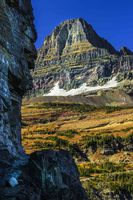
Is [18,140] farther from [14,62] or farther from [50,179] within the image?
[50,179]

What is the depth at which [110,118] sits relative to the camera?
19100 cm

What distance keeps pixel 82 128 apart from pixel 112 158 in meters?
62.2

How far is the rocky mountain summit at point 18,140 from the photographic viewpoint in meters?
22.1

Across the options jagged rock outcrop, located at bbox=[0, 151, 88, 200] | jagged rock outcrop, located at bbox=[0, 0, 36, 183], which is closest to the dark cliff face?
jagged rock outcrop, located at bbox=[0, 0, 36, 183]

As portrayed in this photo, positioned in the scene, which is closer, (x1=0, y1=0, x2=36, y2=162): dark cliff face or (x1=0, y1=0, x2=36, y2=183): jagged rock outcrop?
(x1=0, y1=0, x2=36, y2=183): jagged rock outcrop

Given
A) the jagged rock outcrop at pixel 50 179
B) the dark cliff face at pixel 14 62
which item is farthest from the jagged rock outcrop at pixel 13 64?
the jagged rock outcrop at pixel 50 179

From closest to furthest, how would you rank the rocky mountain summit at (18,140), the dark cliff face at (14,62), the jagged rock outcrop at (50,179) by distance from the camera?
the jagged rock outcrop at (50,179) < the rocky mountain summit at (18,140) < the dark cliff face at (14,62)

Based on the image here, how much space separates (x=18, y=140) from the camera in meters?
32.8

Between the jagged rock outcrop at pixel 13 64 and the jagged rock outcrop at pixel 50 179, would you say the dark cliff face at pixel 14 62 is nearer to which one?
the jagged rock outcrop at pixel 13 64

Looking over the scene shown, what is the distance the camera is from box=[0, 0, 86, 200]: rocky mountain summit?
22141 millimetres

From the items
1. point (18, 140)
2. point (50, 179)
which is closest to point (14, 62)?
point (18, 140)

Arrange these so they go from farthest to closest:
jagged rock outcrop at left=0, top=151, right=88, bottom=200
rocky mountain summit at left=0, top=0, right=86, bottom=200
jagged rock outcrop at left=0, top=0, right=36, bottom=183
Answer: jagged rock outcrop at left=0, top=0, right=36, bottom=183 < rocky mountain summit at left=0, top=0, right=86, bottom=200 < jagged rock outcrop at left=0, top=151, right=88, bottom=200

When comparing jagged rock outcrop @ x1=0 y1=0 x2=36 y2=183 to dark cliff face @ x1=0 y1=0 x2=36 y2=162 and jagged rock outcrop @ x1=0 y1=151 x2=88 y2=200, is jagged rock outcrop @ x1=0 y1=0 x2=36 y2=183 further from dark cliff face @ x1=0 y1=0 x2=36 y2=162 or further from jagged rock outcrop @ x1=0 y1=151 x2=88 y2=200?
jagged rock outcrop @ x1=0 y1=151 x2=88 y2=200

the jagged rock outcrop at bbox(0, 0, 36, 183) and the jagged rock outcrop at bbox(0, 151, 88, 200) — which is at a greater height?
the jagged rock outcrop at bbox(0, 0, 36, 183)
